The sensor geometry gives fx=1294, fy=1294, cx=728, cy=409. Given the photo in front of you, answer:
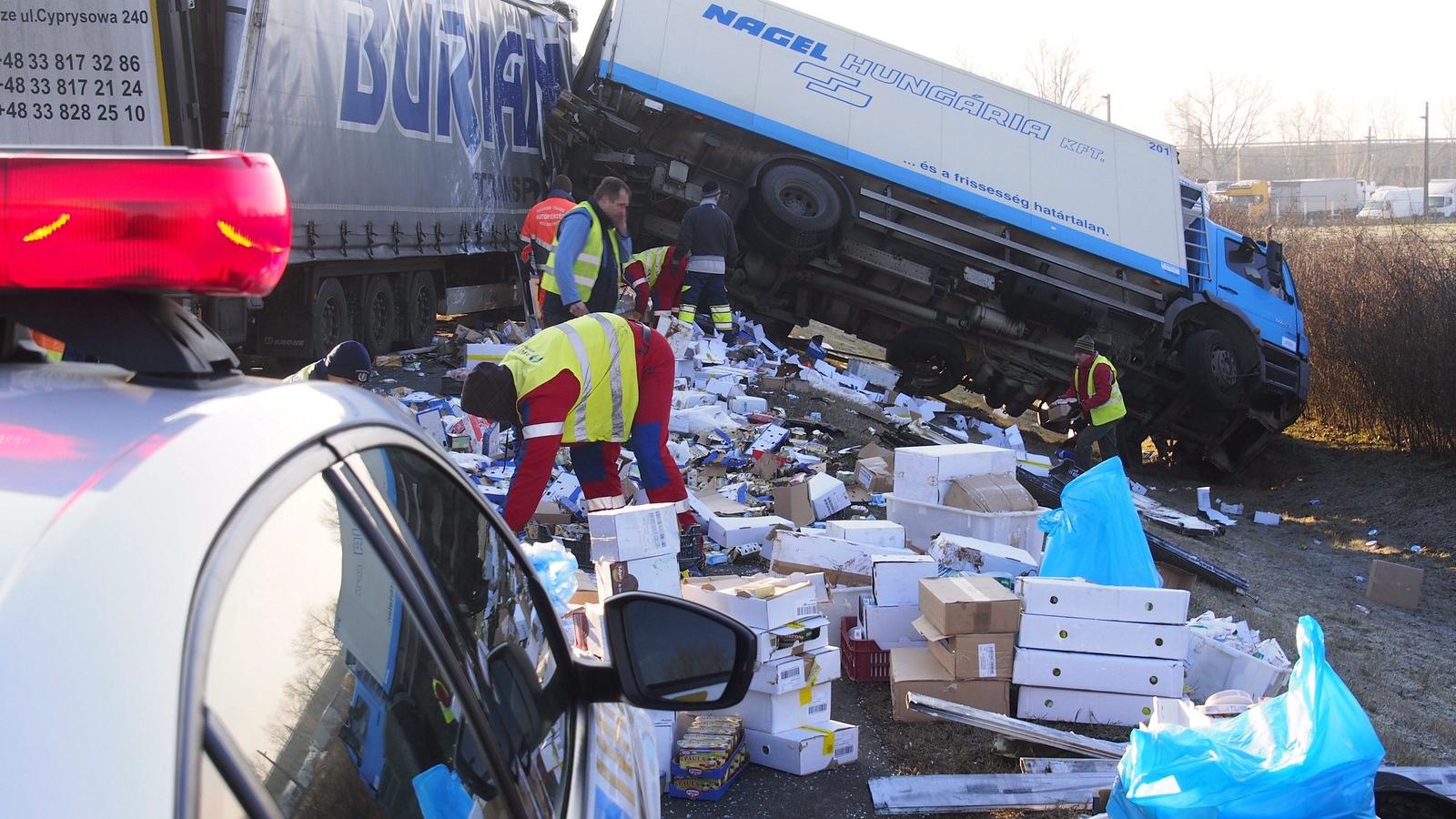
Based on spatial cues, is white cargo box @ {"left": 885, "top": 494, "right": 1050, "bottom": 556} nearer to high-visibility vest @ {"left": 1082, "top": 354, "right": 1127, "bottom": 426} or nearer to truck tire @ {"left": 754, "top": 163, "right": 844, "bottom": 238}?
high-visibility vest @ {"left": 1082, "top": 354, "right": 1127, "bottom": 426}

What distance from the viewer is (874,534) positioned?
6.33m

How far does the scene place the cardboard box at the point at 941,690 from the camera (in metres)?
5.13

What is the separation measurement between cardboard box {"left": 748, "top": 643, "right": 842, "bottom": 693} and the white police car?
290 cm

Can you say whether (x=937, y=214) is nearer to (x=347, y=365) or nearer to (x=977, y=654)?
(x=977, y=654)

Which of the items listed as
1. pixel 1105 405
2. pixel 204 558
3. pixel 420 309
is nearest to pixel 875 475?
pixel 1105 405

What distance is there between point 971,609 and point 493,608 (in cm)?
355

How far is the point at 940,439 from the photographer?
36.0ft

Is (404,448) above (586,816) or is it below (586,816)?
above

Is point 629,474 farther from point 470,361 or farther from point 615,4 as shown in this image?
point 615,4

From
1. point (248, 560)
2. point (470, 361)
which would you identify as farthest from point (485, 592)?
point (470, 361)

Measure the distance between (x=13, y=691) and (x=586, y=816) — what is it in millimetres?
1042

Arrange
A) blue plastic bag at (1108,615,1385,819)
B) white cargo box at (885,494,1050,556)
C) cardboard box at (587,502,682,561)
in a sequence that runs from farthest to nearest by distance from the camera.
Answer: white cargo box at (885,494,1050,556) → cardboard box at (587,502,682,561) → blue plastic bag at (1108,615,1385,819)

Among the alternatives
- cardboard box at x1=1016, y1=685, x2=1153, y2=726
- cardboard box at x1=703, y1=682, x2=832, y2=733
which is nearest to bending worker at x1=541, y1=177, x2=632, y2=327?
cardboard box at x1=703, y1=682, x2=832, y2=733

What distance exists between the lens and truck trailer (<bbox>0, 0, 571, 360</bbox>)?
755cm
